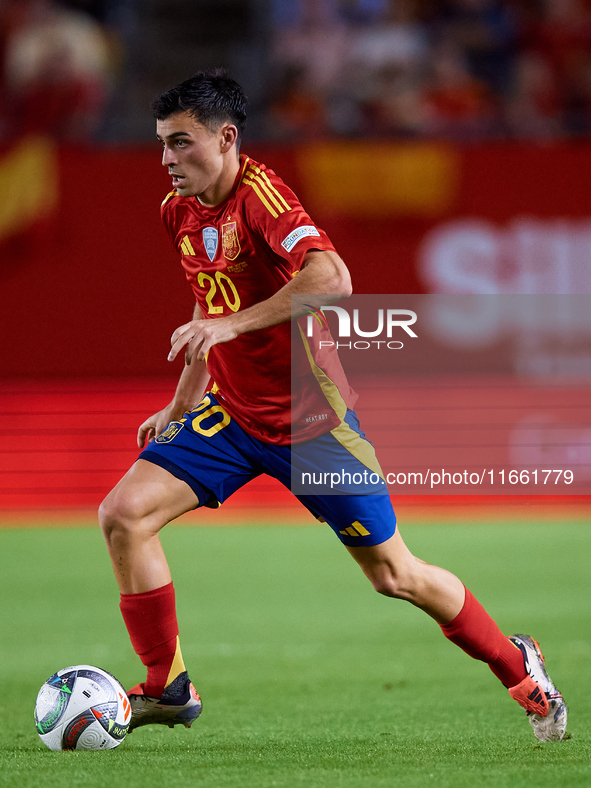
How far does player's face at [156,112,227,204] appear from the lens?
3754 millimetres

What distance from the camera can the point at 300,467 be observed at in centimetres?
382

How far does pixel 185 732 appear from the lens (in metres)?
4.07

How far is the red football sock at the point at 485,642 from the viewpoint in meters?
3.85

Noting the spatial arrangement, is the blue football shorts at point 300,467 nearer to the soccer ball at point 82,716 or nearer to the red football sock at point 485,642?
the red football sock at point 485,642

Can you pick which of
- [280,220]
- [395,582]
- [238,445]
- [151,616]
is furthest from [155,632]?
[280,220]

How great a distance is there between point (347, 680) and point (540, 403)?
214 inches

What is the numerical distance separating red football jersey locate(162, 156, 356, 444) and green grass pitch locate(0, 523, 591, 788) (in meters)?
1.12

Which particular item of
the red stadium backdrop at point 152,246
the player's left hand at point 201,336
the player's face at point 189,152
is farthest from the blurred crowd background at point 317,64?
the player's left hand at point 201,336

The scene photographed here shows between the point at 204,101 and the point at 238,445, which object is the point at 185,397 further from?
the point at 204,101

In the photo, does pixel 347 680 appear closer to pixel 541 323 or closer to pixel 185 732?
pixel 185 732

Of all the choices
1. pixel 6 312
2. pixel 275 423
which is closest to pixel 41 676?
pixel 275 423

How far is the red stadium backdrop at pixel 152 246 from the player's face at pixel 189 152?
622 cm

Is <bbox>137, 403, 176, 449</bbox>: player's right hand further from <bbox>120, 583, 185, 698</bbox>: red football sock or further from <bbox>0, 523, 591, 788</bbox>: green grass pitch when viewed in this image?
<bbox>0, 523, 591, 788</bbox>: green grass pitch

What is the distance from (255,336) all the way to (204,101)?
82 cm
